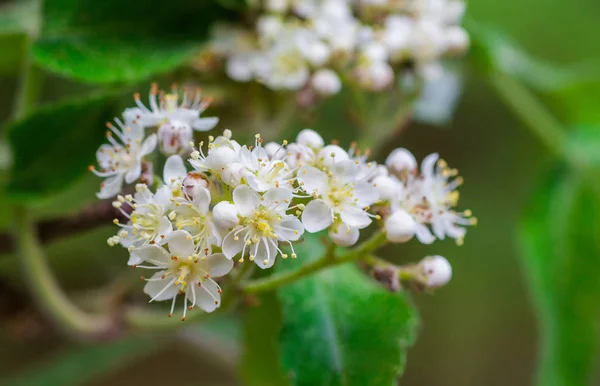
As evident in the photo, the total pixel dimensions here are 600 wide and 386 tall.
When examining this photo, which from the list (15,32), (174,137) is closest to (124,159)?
(174,137)

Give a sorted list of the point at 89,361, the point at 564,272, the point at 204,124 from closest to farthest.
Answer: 1. the point at 204,124
2. the point at 564,272
3. the point at 89,361

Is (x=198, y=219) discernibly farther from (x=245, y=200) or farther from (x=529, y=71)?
(x=529, y=71)

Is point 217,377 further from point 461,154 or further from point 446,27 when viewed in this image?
point 446,27

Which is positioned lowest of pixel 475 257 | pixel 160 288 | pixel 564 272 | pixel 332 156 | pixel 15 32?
pixel 160 288

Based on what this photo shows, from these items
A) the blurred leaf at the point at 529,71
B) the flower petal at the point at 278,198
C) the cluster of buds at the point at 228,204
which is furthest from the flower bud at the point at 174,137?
the blurred leaf at the point at 529,71

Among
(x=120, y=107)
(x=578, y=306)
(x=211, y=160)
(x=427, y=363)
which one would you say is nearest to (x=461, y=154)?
(x=427, y=363)

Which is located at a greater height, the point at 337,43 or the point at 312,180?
the point at 337,43

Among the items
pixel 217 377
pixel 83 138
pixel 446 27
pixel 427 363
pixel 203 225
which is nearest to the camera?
pixel 203 225
